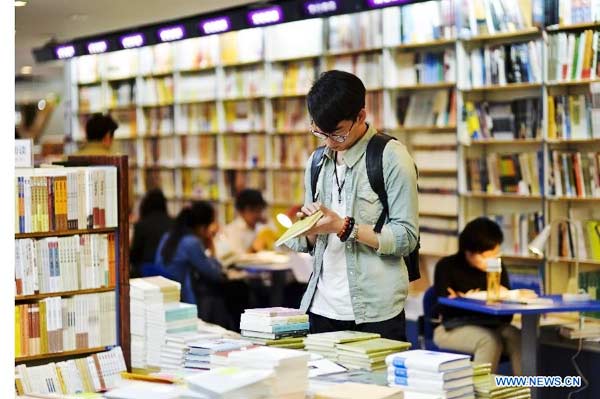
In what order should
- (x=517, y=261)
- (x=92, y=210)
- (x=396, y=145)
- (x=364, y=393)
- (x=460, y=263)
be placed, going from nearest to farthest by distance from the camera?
(x=364, y=393)
(x=396, y=145)
(x=92, y=210)
(x=460, y=263)
(x=517, y=261)

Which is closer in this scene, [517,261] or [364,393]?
[364,393]

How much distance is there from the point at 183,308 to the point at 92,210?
0.84 metres

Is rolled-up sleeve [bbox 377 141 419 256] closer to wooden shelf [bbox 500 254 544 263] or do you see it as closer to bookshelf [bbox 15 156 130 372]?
bookshelf [bbox 15 156 130 372]

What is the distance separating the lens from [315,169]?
4148mm

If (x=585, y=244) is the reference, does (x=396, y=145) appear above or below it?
above

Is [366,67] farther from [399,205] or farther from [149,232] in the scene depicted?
[399,205]

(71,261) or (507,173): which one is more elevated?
(507,173)

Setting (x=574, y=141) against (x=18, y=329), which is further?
(x=574, y=141)

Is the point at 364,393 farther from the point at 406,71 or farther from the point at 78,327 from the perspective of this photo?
the point at 406,71

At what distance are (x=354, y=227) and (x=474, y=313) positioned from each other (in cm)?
294

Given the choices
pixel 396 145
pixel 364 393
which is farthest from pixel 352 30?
pixel 364 393

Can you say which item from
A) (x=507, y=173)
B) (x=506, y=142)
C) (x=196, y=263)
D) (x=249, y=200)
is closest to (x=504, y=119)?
(x=506, y=142)

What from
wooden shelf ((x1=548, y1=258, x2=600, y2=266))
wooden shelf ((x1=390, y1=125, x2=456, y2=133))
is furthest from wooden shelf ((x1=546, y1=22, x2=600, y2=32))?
→ wooden shelf ((x1=548, y1=258, x2=600, y2=266))

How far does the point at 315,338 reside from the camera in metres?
3.69
